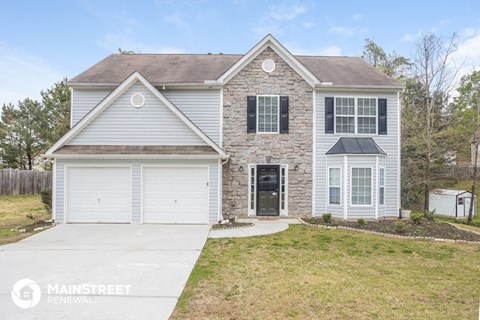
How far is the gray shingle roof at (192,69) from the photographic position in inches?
539

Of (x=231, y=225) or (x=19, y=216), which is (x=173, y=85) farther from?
(x=19, y=216)

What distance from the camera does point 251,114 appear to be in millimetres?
13289

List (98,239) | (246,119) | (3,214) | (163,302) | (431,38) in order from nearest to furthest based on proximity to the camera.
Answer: (163,302) < (98,239) < (246,119) < (3,214) < (431,38)

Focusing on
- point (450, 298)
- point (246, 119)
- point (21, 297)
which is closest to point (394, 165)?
point (246, 119)

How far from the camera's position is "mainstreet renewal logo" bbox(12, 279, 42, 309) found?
15.9 ft

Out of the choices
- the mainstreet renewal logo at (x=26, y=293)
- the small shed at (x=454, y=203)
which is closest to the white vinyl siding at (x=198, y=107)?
the mainstreet renewal logo at (x=26, y=293)

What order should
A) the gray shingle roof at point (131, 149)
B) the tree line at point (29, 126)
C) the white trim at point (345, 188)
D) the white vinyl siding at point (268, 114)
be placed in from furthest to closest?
the tree line at point (29, 126) < the white vinyl siding at point (268, 114) < the white trim at point (345, 188) < the gray shingle roof at point (131, 149)

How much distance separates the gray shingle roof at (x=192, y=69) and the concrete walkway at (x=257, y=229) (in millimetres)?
6460

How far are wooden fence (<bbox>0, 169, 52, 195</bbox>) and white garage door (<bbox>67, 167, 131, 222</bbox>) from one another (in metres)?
13.7

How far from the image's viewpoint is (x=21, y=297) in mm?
5090

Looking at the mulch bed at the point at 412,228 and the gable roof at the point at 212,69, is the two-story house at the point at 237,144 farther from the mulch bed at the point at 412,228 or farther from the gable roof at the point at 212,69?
the mulch bed at the point at 412,228

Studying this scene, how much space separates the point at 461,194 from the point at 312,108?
40.6 feet

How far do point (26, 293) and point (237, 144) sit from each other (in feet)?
30.3

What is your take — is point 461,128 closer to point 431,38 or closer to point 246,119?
point 431,38
